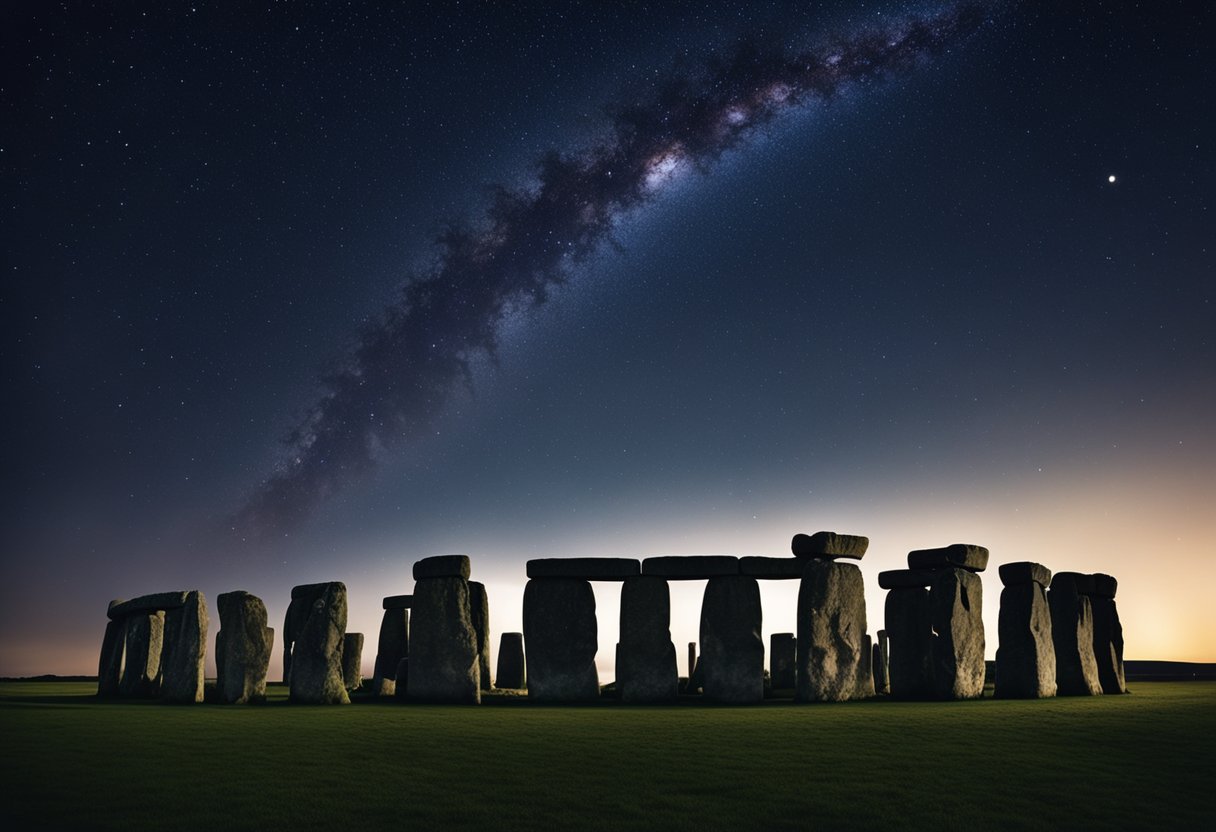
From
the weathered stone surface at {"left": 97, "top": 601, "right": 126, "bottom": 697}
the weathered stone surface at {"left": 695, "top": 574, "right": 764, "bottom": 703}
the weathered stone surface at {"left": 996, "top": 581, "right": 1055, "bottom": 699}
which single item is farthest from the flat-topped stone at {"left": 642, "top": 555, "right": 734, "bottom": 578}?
the weathered stone surface at {"left": 97, "top": 601, "right": 126, "bottom": 697}

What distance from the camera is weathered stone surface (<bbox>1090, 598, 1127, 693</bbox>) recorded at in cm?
1692

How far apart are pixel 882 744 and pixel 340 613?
28.9 ft

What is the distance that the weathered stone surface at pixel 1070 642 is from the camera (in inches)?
632

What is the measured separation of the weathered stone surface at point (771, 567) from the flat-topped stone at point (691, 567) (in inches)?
7.6

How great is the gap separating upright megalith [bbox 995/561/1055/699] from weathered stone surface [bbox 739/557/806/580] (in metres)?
3.35

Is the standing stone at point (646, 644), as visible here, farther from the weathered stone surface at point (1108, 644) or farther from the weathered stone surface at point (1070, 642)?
the weathered stone surface at point (1108, 644)

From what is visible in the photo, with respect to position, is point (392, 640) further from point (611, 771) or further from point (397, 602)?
point (611, 771)

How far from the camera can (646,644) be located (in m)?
16.0

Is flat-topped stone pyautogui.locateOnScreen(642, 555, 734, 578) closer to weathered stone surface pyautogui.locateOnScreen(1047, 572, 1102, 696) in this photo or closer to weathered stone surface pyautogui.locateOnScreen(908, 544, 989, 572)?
weathered stone surface pyautogui.locateOnScreen(908, 544, 989, 572)

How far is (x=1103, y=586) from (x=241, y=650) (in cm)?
1451

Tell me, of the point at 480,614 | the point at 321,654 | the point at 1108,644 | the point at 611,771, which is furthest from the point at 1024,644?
the point at 321,654

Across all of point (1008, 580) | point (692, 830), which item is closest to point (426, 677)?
point (1008, 580)

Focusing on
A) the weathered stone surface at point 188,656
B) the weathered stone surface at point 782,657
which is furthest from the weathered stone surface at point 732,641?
the weathered stone surface at point 188,656

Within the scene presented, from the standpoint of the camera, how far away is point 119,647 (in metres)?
17.9
